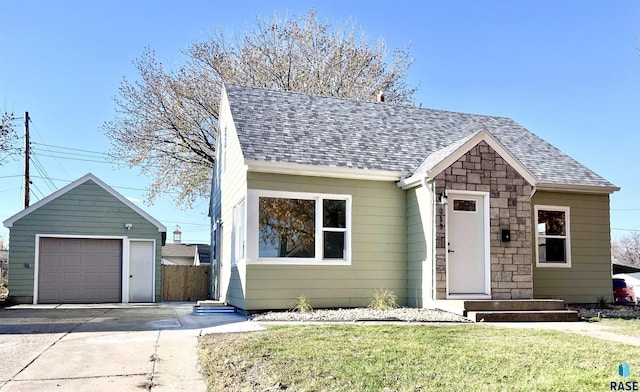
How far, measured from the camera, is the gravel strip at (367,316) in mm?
9359

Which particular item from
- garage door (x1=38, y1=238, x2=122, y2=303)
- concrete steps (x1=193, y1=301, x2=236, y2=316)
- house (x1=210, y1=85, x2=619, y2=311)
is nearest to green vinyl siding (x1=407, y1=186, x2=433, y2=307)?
house (x1=210, y1=85, x2=619, y2=311)

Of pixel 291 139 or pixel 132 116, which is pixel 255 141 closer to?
pixel 291 139

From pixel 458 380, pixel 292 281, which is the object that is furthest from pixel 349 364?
pixel 292 281

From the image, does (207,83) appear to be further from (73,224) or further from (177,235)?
(177,235)

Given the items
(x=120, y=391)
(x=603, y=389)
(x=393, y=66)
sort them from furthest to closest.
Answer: (x=393, y=66) < (x=120, y=391) < (x=603, y=389)

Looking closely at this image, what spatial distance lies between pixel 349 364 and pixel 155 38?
20.0m

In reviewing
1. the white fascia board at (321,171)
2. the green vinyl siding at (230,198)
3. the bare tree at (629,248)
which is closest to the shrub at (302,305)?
the green vinyl siding at (230,198)

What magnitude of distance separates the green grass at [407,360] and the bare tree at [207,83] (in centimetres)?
1606

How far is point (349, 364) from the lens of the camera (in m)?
5.48

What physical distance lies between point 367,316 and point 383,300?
1.59m

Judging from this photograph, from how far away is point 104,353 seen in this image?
21.7 ft

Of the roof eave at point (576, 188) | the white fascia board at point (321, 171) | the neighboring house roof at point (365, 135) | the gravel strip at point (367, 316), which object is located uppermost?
the neighboring house roof at point (365, 135)

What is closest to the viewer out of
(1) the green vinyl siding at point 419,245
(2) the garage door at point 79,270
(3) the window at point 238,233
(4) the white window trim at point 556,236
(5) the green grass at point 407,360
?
(5) the green grass at point 407,360

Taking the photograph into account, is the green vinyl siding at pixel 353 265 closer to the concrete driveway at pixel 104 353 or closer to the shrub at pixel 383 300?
the shrub at pixel 383 300
